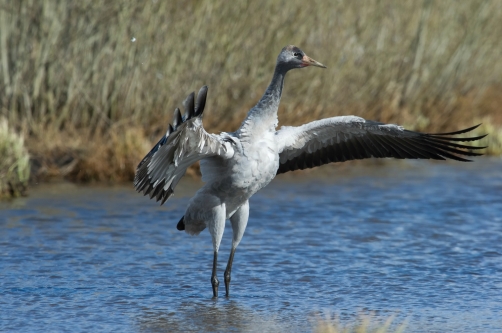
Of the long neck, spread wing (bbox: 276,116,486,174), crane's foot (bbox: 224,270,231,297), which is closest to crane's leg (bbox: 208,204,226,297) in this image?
crane's foot (bbox: 224,270,231,297)

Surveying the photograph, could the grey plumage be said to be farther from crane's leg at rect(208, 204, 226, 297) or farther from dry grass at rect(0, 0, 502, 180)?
dry grass at rect(0, 0, 502, 180)

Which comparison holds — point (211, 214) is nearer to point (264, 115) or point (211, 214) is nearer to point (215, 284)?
point (215, 284)

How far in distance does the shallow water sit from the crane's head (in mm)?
1727

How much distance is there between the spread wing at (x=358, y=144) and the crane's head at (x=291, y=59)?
52 cm

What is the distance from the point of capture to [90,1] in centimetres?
1152

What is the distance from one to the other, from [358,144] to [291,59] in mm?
1052

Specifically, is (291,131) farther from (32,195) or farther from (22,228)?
(32,195)

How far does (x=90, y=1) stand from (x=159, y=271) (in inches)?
201

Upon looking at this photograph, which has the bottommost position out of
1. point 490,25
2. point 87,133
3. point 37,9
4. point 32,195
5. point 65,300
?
point 65,300

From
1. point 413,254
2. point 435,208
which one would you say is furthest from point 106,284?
point 435,208

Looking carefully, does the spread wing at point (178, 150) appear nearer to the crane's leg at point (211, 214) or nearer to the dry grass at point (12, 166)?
the crane's leg at point (211, 214)

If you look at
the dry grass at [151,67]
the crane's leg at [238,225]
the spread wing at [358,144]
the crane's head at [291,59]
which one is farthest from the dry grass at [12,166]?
the crane's head at [291,59]

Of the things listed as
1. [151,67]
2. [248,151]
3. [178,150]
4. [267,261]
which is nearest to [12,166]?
[151,67]

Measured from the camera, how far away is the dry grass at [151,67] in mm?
11672
